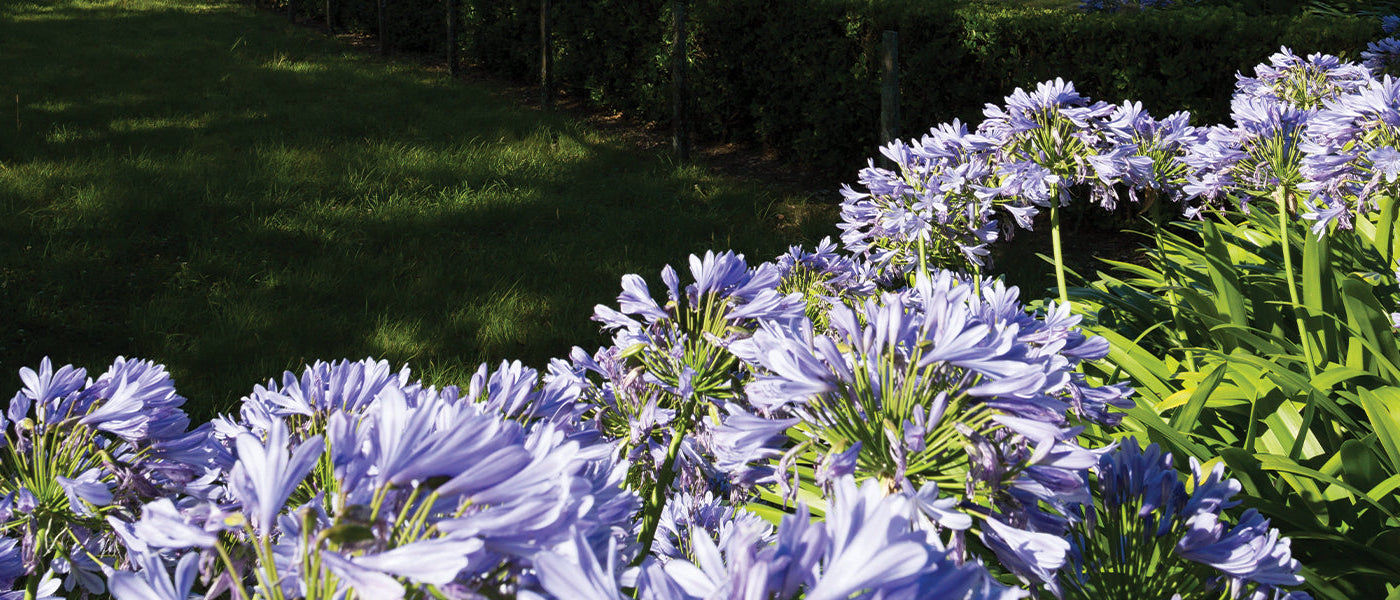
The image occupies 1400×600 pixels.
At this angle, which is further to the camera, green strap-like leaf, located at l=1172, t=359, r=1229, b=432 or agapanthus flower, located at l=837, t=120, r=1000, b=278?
agapanthus flower, located at l=837, t=120, r=1000, b=278

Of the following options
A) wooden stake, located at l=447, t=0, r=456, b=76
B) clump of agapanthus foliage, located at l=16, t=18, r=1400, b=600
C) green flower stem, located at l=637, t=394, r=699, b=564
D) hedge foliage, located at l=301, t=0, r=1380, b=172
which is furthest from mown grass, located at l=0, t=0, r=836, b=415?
green flower stem, located at l=637, t=394, r=699, b=564

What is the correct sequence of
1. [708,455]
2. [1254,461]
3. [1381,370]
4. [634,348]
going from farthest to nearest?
[1381,370] < [1254,461] < [708,455] < [634,348]

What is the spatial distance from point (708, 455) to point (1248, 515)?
27.4 inches

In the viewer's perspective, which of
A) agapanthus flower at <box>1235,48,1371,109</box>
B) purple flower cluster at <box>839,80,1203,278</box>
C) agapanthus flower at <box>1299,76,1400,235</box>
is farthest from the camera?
agapanthus flower at <box>1235,48,1371,109</box>

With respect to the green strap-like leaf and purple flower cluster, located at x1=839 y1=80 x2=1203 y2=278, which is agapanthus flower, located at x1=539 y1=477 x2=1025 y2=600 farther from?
the green strap-like leaf

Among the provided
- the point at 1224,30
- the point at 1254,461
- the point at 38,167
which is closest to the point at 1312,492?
the point at 1254,461

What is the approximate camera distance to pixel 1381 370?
2.57 metres

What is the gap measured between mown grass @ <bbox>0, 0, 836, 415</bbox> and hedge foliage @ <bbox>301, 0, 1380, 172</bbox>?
972 millimetres

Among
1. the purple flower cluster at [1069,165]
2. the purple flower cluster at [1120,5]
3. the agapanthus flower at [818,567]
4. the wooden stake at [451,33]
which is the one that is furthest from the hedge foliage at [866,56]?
the agapanthus flower at [818,567]

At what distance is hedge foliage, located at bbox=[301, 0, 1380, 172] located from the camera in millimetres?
6238

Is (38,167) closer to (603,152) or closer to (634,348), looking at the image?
(603,152)

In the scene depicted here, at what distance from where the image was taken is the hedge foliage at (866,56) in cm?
624

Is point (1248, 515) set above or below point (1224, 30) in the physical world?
below

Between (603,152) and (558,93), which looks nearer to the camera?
(603,152)
